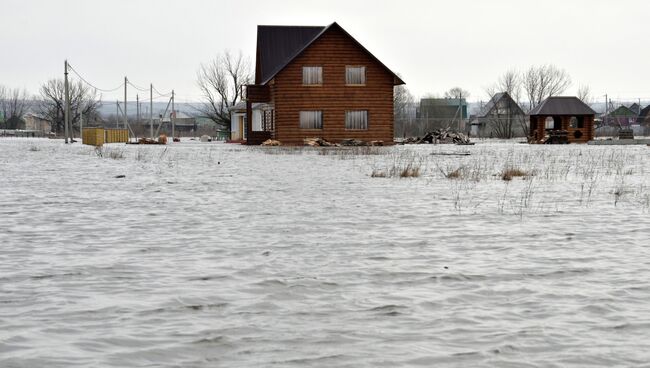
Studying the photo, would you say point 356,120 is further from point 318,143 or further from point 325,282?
point 325,282

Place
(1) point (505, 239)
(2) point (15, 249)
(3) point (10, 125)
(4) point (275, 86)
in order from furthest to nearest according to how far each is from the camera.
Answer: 1. (3) point (10, 125)
2. (4) point (275, 86)
3. (1) point (505, 239)
4. (2) point (15, 249)

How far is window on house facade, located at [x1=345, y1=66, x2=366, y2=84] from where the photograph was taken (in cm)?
4144

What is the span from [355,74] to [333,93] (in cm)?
165

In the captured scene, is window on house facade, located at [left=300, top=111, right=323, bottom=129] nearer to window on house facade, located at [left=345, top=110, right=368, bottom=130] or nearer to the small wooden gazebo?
window on house facade, located at [left=345, top=110, right=368, bottom=130]

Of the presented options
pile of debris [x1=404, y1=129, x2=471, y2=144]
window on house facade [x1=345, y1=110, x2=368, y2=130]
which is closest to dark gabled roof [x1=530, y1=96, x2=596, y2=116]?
pile of debris [x1=404, y1=129, x2=471, y2=144]

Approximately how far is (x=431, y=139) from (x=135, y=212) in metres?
45.6

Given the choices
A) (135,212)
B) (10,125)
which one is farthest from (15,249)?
(10,125)

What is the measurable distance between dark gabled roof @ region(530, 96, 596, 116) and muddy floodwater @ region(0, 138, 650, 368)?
4265 centimetres

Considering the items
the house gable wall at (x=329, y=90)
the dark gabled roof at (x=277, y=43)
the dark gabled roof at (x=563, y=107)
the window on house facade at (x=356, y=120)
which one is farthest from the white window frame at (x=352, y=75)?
the dark gabled roof at (x=563, y=107)

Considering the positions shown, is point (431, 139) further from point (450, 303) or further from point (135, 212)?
point (450, 303)

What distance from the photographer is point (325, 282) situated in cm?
550

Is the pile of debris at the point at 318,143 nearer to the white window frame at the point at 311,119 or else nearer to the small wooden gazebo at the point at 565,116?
the white window frame at the point at 311,119

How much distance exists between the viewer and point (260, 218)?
925cm

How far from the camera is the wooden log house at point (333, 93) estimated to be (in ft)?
135
